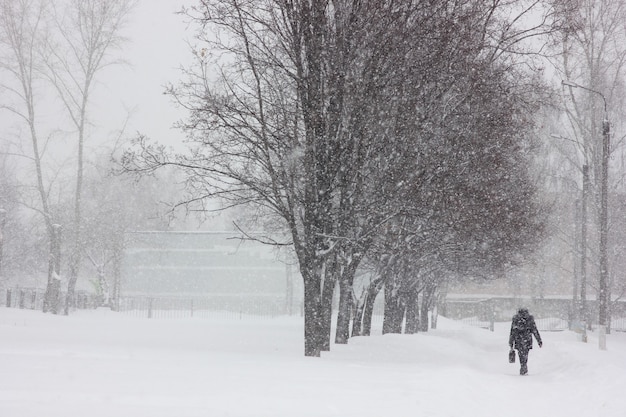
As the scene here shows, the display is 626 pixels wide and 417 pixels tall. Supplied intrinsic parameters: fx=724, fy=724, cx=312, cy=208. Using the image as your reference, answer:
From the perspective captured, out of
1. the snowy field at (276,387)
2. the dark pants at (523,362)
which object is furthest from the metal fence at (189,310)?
the dark pants at (523,362)

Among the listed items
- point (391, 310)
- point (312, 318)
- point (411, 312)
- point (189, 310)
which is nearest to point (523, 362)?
point (312, 318)

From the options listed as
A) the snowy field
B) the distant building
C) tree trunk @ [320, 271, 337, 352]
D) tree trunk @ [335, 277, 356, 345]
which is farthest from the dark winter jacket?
the distant building

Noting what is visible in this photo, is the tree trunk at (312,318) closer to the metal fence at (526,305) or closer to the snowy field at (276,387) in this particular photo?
the snowy field at (276,387)

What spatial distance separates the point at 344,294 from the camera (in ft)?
67.2

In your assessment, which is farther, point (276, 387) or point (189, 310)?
point (189, 310)

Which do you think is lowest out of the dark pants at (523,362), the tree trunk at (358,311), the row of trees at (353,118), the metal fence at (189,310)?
the metal fence at (189,310)

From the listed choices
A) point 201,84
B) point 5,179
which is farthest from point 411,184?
point 5,179

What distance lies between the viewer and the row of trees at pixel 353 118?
15070 mm

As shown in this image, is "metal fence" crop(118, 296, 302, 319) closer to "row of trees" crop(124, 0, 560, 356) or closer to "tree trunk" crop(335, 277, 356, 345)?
"tree trunk" crop(335, 277, 356, 345)

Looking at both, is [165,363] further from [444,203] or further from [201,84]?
[444,203]

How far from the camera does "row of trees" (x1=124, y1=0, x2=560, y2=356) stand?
15.1 meters

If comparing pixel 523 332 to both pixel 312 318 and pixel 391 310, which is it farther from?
pixel 391 310

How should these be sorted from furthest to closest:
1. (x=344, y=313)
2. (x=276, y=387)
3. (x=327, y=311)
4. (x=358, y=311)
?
(x=358, y=311)
(x=344, y=313)
(x=327, y=311)
(x=276, y=387)

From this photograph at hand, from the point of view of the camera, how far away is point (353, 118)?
15547mm
